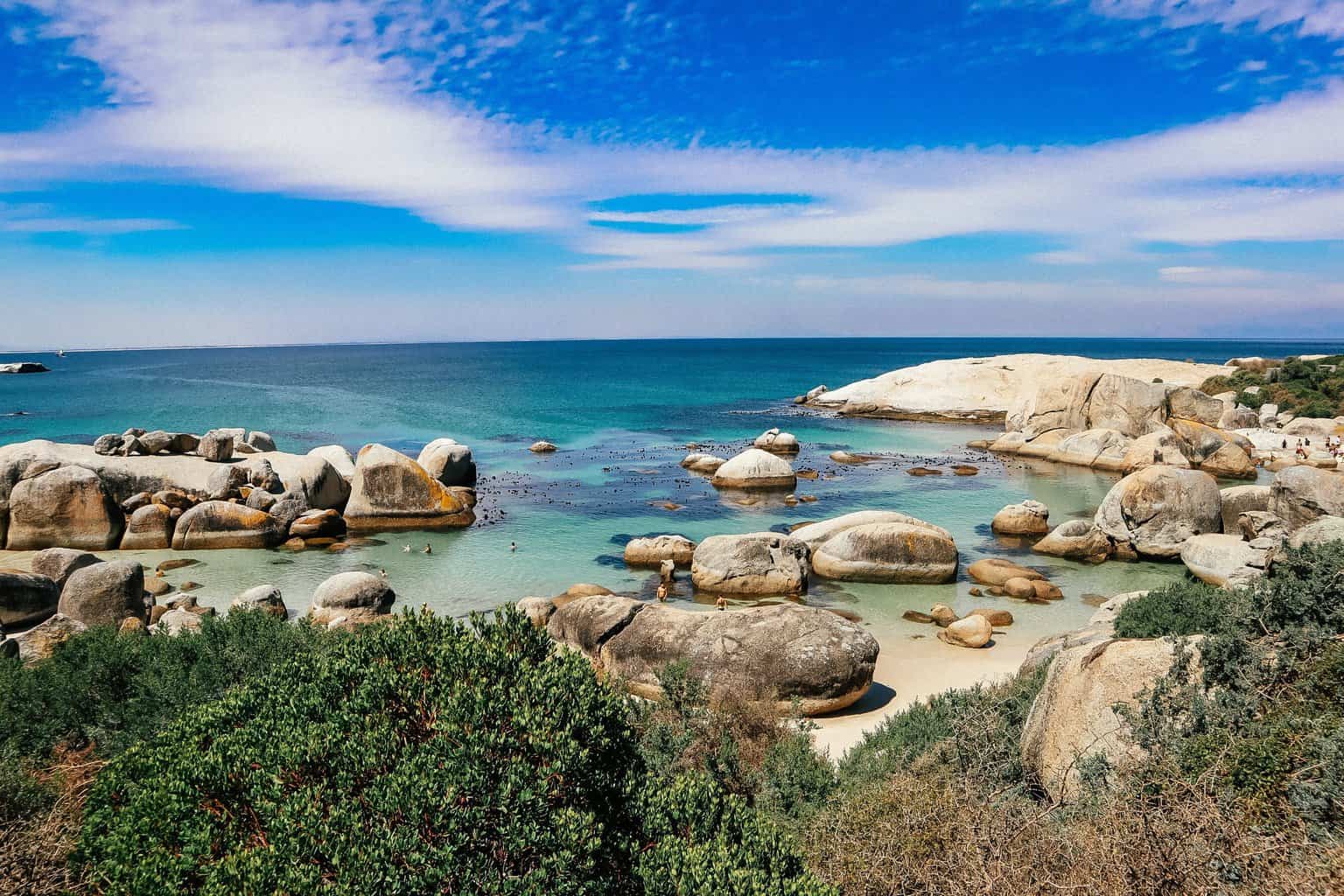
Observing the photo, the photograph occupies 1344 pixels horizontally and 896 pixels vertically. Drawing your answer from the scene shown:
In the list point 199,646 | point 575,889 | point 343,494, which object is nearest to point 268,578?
point 343,494

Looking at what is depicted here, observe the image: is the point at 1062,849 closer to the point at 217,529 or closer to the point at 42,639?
the point at 42,639

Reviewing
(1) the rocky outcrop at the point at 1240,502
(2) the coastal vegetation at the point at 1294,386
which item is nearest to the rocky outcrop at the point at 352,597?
(1) the rocky outcrop at the point at 1240,502

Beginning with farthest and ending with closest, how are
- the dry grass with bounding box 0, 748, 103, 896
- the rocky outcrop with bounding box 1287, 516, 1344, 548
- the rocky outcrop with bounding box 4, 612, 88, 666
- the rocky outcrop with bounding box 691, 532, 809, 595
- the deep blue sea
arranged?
the rocky outcrop with bounding box 691, 532, 809, 595
the deep blue sea
the rocky outcrop with bounding box 1287, 516, 1344, 548
the rocky outcrop with bounding box 4, 612, 88, 666
the dry grass with bounding box 0, 748, 103, 896

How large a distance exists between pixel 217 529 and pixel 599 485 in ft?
64.1

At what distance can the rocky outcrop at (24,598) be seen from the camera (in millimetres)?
19531

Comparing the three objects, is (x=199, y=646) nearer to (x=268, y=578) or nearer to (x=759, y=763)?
(x=759, y=763)

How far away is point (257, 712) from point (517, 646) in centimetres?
279

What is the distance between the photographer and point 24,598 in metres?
19.9

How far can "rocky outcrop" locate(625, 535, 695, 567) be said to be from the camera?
92.6ft


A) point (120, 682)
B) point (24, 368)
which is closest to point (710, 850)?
point (120, 682)

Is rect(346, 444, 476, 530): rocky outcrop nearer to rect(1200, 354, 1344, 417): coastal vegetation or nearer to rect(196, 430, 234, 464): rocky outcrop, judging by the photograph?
rect(196, 430, 234, 464): rocky outcrop

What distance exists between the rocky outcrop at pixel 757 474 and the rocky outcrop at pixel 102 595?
2793 cm

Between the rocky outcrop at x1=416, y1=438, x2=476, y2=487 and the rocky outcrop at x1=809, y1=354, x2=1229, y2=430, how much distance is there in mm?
46714

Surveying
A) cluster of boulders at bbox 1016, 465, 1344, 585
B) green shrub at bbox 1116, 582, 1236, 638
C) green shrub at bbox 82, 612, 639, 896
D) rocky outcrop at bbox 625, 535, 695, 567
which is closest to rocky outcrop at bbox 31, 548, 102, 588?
rocky outcrop at bbox 625, 535, 695, 567
